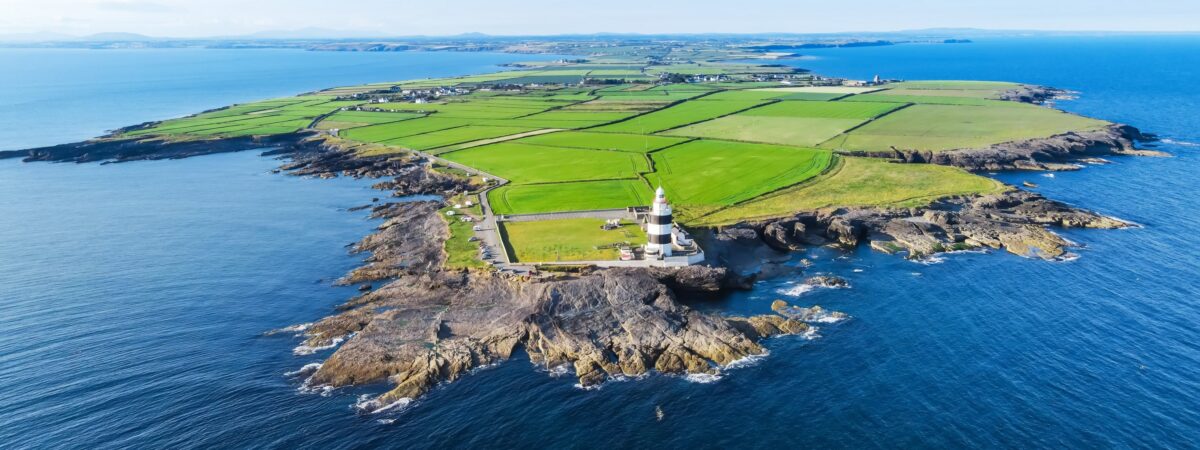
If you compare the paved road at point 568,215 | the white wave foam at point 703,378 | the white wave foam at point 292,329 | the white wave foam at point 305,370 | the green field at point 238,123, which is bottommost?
the white wave foam at point 703,378

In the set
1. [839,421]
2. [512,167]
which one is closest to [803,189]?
[512,167]

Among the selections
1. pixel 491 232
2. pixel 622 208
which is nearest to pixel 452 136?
pixel 622 208

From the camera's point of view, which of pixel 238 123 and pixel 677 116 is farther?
pixel 238 123

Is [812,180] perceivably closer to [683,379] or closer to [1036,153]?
[1036,153]

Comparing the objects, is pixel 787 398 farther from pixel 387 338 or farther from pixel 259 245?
pixel 259 245

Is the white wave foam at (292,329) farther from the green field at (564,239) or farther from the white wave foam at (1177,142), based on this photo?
the white wave foam at (1177,142)

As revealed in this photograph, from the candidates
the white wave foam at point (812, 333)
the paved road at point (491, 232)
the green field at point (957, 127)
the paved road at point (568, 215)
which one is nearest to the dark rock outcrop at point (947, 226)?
the paved road at point (568, 215)

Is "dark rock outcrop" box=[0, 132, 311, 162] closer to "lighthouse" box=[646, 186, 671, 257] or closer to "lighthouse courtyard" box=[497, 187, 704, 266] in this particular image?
"lighthouse courtyard" box=[497, 187, 704, 266]
